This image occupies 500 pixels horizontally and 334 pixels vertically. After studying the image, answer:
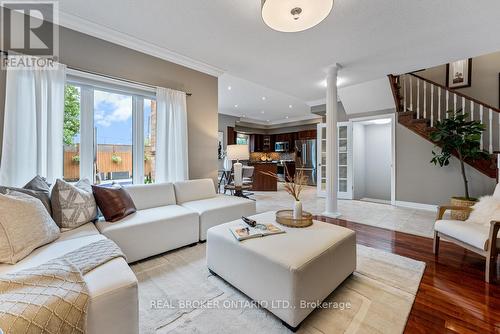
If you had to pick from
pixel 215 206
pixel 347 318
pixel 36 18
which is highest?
pixel 36 18

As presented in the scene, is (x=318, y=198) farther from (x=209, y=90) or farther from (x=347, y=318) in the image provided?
(x=347, y=318)

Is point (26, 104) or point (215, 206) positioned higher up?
point (26, 104)

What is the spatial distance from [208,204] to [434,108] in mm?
5151

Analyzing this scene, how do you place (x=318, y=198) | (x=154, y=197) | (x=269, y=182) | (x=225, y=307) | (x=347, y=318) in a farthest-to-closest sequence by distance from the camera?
(x=269, y=182) → (x=318, y=198) → (x=154, y=197) → (x=225, y=307) → (x=347, y=318)

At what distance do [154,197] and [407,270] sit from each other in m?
3.03

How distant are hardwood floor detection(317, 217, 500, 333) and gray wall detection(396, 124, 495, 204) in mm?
2087

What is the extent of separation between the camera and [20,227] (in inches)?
56.9

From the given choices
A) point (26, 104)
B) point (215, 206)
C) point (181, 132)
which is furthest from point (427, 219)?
point (26, 104)

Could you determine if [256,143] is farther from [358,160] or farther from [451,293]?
[451,293]

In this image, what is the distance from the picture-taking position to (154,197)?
9.45ft

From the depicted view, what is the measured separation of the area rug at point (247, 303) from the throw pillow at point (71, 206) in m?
0.70

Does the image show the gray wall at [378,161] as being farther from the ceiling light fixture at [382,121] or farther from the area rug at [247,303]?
the area rug at [247,303]

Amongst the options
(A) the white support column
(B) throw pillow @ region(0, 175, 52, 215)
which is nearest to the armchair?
(A) the white support column

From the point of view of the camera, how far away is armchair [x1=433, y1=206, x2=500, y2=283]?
1.85m
